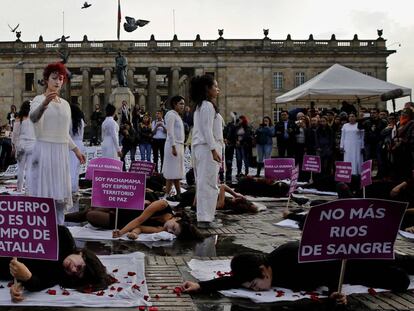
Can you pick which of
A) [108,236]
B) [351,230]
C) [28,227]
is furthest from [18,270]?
[108,236]

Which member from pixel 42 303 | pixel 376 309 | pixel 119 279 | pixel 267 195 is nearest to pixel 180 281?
pixel 119 279

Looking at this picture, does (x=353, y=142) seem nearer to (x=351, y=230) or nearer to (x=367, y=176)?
(x=367, y=176)

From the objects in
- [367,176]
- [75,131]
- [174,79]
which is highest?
[174,79]

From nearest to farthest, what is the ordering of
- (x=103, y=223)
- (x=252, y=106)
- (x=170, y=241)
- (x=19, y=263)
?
1. (x=19, y=263)
2. (x=170, y=241)
3. (x=103, y=223)
4. (x=252, y=106)

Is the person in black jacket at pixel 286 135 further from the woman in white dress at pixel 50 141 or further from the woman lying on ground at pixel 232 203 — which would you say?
the woman in white dress at pixel 50 141

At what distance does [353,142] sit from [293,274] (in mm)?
11686

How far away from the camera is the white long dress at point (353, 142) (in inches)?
643

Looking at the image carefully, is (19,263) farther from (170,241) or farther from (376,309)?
(170,241)

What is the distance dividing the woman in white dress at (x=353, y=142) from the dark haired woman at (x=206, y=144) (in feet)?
25.9

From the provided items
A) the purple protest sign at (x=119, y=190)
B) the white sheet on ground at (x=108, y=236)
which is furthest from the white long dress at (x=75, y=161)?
the purple protest sign at (x=119, y=190)

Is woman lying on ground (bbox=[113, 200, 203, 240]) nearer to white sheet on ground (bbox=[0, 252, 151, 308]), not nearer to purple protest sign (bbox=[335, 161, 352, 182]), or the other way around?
white sheet on ground (bbox=[0, 252, 151, 308])

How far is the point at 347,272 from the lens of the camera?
5.34 metres

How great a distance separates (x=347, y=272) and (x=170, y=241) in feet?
10.3

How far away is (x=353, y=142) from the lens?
644 inches
